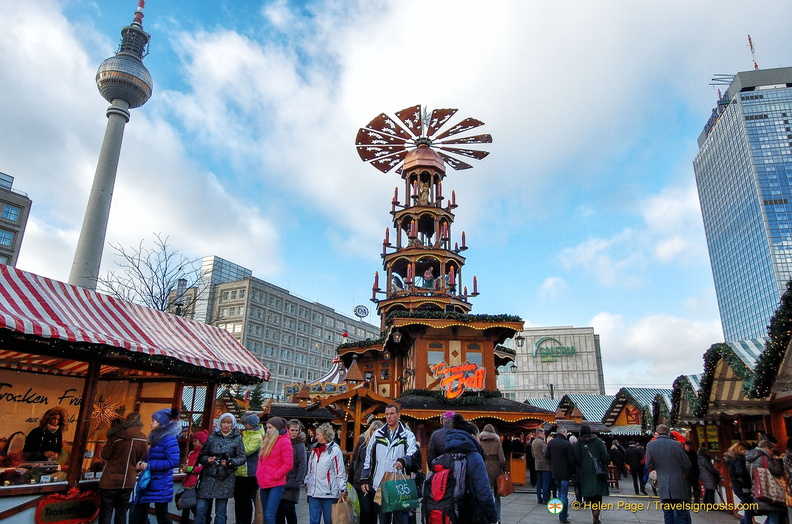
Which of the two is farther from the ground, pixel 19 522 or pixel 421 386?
pixel 421 386

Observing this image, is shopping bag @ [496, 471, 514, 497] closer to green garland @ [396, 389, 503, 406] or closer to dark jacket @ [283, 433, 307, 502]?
dark jacket @ [283, 433, 307, 502]

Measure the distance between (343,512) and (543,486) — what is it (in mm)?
8012

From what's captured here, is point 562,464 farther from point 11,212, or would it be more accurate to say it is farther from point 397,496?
point 11,212

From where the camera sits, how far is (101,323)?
28.5 feet

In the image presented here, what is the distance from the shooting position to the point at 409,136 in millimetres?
32438

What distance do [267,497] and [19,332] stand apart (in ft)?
13.9

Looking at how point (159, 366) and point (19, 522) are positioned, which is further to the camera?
point (159, 366)

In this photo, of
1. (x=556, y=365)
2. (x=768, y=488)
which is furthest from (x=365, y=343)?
(x=556, y=365)

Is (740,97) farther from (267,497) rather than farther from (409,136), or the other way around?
(267,497)

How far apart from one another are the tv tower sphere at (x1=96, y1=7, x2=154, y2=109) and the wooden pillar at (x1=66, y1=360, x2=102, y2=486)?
74537mm

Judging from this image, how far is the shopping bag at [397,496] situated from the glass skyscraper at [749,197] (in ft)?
434

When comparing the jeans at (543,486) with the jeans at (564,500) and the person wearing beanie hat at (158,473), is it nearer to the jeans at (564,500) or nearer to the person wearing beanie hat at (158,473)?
the jeans at (564,500)

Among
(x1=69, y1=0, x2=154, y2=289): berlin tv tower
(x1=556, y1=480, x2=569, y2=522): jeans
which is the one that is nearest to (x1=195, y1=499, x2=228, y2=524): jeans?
(x1=556, y1=480, x2=569, y2=522): jeans

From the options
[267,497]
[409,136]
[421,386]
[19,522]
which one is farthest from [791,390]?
[409,136]
